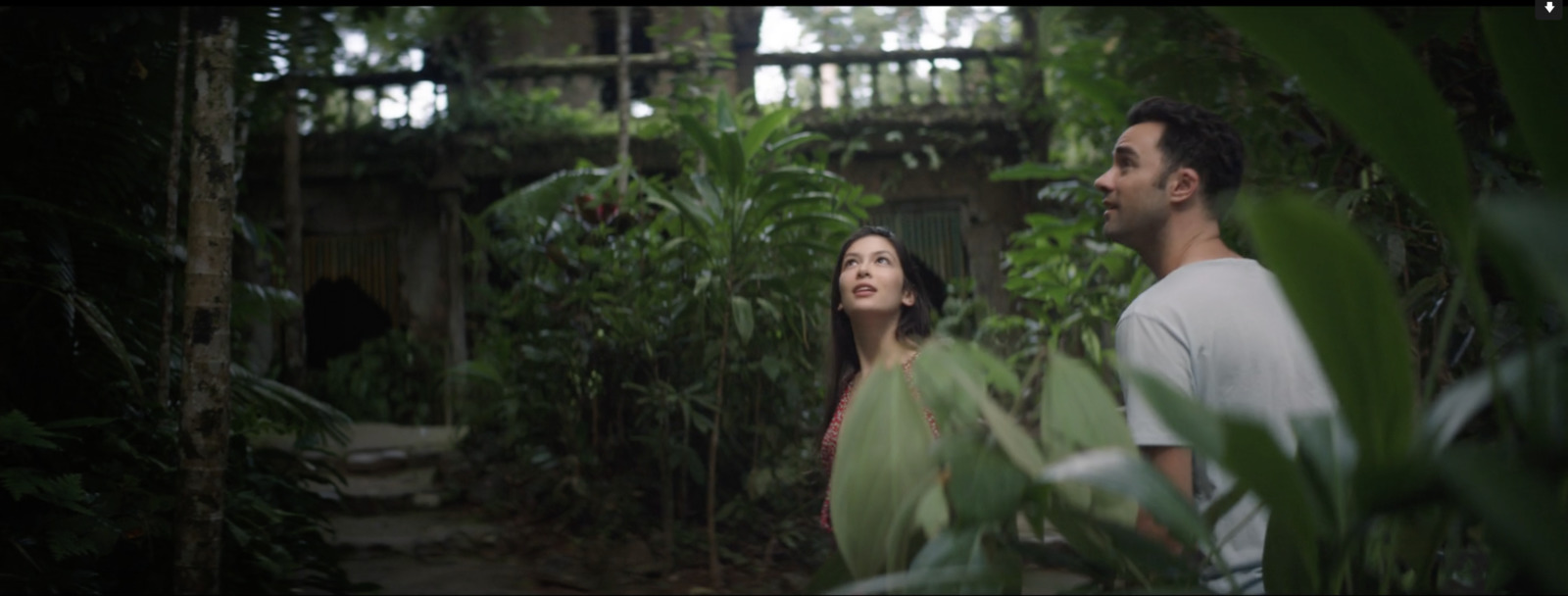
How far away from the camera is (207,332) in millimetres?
2617

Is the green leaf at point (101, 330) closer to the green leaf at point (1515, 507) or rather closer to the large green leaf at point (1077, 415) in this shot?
the large green leaf at point (1077, 415)

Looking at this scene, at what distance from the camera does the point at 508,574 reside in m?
4.41

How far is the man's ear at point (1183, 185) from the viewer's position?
1463 mm

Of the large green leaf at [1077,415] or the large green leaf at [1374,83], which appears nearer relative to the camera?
the large green leaf at [1374,83]

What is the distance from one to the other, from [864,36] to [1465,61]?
927 centimetres

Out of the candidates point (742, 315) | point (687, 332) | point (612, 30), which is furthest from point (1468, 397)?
point (612, 30)

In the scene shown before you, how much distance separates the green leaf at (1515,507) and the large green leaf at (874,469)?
30 cm

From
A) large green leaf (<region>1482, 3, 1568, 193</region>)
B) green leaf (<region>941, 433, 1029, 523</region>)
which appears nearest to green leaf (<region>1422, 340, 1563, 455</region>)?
large green leaf (<region>1482, 3, 1568, 193</region>)

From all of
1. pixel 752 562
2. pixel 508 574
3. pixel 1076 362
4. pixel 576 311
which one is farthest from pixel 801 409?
pixel 1076 362

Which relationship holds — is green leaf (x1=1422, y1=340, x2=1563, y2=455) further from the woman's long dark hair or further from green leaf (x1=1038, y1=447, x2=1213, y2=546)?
the woman's long dark hair

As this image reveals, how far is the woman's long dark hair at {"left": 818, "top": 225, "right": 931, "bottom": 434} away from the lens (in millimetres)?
2689

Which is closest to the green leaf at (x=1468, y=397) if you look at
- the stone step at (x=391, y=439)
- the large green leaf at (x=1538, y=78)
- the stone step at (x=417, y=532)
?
the large green leaf at (x=1538, y=78)

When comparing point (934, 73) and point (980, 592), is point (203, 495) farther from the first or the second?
point (934, 73)

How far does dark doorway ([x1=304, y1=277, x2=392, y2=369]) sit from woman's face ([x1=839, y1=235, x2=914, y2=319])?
24.2ft
